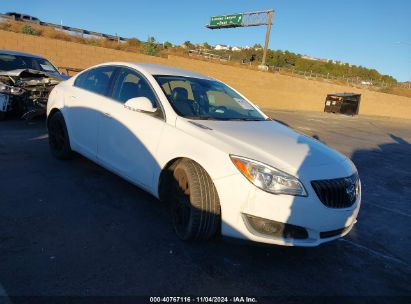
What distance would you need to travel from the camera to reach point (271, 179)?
302 cm

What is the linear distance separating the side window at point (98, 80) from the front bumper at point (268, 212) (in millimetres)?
2341

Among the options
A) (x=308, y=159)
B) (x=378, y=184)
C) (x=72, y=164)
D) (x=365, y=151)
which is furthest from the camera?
(x=365, y=151)

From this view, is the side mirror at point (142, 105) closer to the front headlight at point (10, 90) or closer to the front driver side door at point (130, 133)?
the front driver side door at point (130, 133)

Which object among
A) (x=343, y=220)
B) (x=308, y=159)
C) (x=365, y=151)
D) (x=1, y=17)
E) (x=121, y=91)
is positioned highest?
(x=1, y=17)

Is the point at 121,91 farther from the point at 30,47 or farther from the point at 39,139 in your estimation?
the point at 30,47

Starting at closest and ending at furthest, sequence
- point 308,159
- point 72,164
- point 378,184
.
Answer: point 308,159 < point 72,164 < point 378,184

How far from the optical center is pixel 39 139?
7152mm

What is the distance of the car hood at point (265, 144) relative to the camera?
3.17 m

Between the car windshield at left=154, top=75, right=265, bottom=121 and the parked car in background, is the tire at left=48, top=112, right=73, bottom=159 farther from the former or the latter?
the parked car in background

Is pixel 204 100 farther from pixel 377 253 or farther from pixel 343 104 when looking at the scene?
pixel 343 104

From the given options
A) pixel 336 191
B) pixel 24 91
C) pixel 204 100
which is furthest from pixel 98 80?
pixel 24 91

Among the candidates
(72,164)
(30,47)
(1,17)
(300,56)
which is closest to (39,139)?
(72,164)

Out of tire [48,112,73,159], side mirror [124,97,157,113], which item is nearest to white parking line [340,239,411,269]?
side mirror [124,97,157,113]

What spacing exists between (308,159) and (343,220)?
23.7 inches
